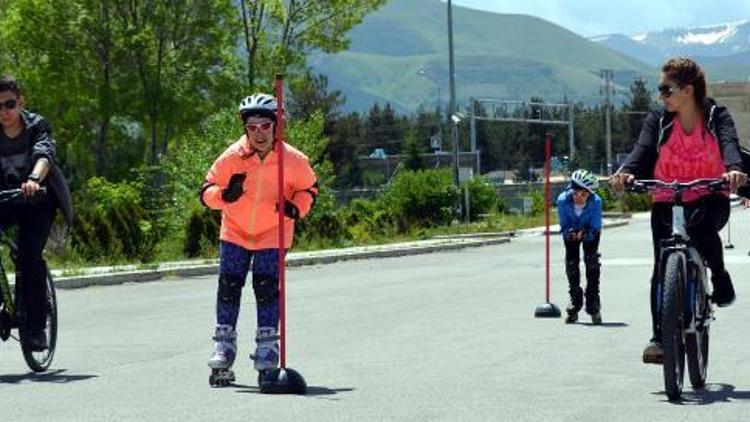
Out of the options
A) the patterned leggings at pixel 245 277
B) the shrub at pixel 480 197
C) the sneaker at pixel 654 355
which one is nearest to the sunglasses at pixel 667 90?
the sneaker at pixel 654 355

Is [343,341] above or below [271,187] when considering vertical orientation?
below

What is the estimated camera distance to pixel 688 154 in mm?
8555

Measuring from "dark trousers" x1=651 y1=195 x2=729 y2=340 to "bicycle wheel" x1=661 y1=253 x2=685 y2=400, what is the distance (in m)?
0.28

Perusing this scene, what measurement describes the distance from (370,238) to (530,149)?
439ft

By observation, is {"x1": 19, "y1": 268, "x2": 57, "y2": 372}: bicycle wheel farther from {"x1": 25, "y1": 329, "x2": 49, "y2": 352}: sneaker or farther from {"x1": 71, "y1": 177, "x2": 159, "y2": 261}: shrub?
{"x1": 71, "y1": 177, "x2": 159, "y2": 261}: shrub

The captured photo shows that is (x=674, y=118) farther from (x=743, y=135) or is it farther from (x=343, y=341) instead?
(x=743, y=135)

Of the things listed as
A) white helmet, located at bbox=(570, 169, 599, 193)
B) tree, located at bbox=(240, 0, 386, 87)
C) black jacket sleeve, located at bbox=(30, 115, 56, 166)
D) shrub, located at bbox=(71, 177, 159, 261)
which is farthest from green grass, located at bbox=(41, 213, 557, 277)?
black jacket sleeve, located at bbox=(30, 115, 56, 166)

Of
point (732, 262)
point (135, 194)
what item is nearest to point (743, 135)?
point (135, 194)

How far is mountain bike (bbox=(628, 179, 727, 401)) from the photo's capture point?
7980 mm

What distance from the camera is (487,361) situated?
10609 mm

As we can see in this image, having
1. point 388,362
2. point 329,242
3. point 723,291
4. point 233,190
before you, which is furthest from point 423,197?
point 723,291

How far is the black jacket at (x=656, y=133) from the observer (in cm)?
855

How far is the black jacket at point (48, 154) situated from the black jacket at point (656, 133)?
3.56 metres

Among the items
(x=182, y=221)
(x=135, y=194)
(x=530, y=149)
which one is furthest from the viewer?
(x=530, y=149)
